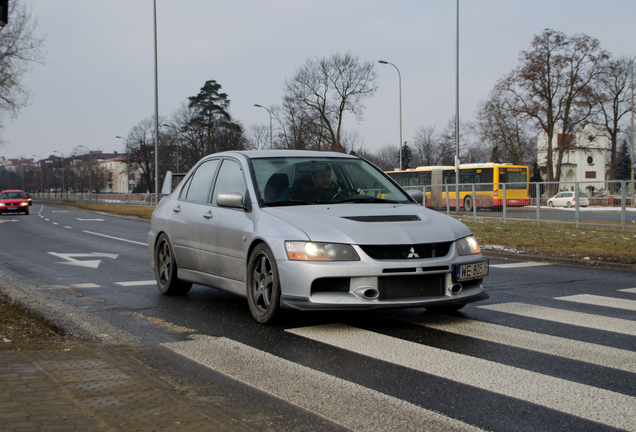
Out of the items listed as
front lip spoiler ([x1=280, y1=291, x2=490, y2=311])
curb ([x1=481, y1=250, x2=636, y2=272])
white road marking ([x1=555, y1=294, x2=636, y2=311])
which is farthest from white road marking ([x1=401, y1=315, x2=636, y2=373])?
curb ([x1=481, y1=250, x2=636, y2=272])

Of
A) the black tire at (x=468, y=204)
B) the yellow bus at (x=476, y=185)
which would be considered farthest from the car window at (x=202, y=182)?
the black tire at (x=468, y=204)

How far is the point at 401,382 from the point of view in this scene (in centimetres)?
412

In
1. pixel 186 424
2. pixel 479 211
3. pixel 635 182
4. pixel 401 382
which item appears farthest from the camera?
pixel 479 211

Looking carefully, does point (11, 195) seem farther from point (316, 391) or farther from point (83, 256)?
point (316, 391)

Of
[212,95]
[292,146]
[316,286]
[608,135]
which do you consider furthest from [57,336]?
[212,95]

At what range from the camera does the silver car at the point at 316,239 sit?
5305 mm

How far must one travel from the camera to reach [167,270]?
7906 mm

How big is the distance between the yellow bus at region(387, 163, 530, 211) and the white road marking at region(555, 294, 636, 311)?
14.9 meters

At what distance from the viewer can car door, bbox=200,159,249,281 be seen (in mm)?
6215

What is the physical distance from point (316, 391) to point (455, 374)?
99 centimetres

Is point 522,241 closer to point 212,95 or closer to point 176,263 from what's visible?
point 176,263

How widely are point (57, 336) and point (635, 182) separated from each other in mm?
17522

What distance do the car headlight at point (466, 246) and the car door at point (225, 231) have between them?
2002mm

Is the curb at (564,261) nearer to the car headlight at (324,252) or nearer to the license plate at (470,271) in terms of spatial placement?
the license plate at (470,271)
